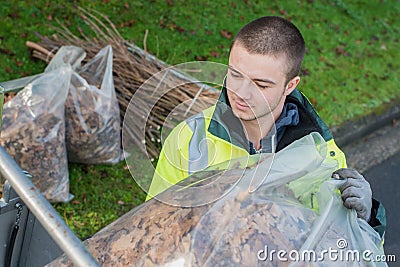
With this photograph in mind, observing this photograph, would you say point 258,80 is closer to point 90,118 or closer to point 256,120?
point 256,120

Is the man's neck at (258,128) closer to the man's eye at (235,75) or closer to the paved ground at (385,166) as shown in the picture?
the man's eye at (235,75)

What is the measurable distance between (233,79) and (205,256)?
0.56m

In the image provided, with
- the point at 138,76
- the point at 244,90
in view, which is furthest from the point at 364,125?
the point at 244,90

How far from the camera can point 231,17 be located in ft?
19.6

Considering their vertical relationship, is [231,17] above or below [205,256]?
below

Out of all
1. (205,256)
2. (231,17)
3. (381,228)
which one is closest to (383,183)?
(231,17)

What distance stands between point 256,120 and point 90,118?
6.87ft

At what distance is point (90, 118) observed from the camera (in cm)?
367

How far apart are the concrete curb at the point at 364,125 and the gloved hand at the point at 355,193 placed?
3.20m

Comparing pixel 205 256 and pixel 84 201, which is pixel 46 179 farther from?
pixel 205 256

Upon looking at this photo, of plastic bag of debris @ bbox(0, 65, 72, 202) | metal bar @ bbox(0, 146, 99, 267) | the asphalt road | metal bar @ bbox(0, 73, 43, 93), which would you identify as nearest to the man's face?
metal bar @ bbox(0, 146, 99, 267)

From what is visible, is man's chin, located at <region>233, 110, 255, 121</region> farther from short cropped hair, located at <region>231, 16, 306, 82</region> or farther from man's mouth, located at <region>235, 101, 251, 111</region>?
short cropped hair, located at <region>231, 16, 306, 82</region>

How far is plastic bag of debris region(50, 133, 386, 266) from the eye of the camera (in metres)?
1.37

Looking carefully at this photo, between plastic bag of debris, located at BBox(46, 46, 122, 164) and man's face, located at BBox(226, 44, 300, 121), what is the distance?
1.74 metres
